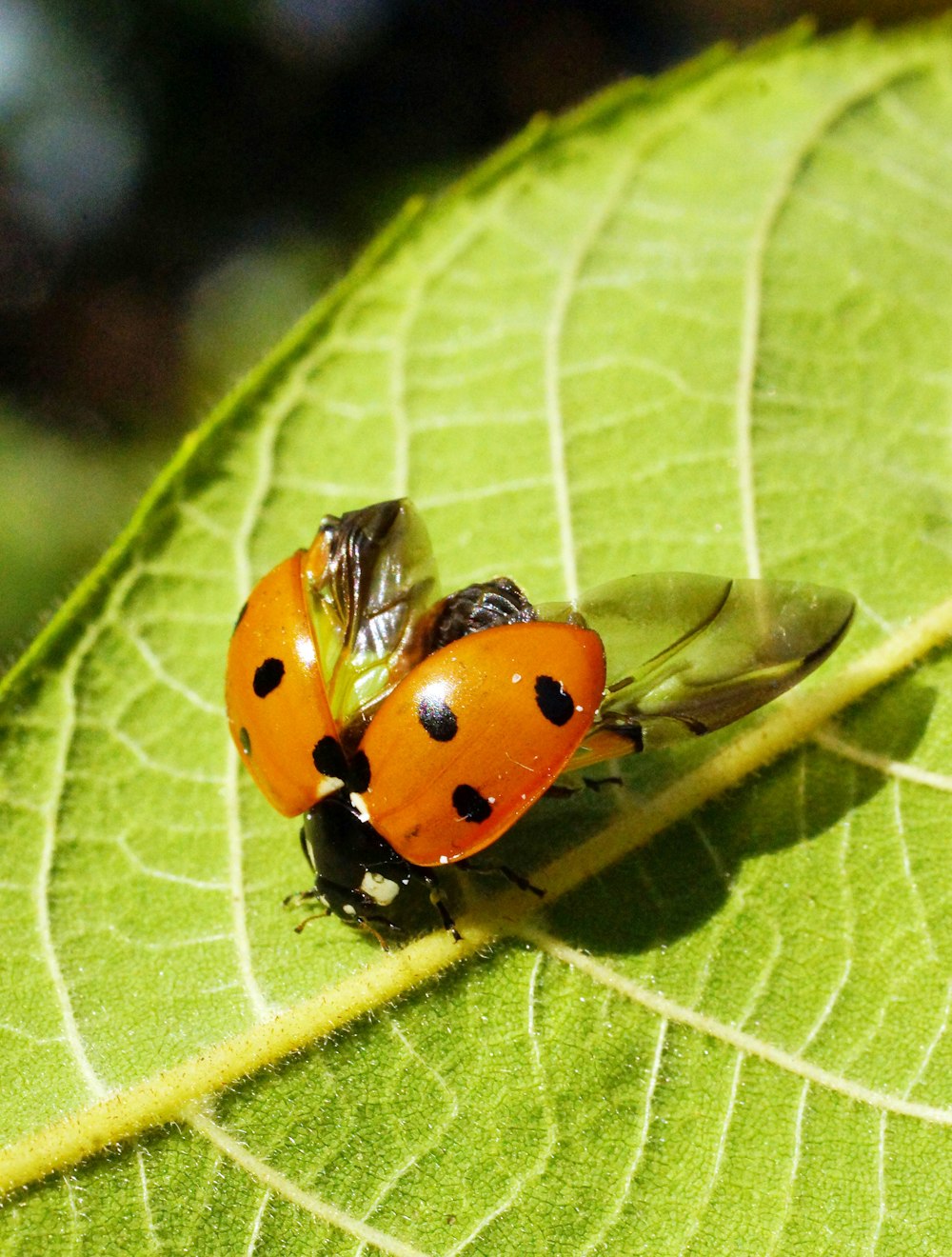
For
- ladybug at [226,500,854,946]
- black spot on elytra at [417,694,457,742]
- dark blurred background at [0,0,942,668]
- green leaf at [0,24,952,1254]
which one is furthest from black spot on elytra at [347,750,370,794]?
dark blurred background at [0,0,942,668]

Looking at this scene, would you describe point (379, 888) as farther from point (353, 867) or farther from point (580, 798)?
point (580, 798)

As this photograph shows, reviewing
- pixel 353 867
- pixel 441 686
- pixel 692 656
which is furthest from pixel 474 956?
pixel 692 656

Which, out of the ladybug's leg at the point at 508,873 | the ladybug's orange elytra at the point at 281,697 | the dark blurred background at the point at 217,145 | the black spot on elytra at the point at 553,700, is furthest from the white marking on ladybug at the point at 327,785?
the dark blurred background at the point at 217,145

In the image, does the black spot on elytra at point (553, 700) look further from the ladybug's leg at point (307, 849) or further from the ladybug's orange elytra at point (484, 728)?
the ladybug's leg at point (307, 849)

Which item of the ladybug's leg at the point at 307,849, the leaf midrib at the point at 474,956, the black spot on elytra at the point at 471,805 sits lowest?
the leaf midrib at the point at 474,956

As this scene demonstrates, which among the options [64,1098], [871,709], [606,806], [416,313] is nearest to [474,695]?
[606,806]

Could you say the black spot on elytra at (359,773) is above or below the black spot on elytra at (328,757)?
below

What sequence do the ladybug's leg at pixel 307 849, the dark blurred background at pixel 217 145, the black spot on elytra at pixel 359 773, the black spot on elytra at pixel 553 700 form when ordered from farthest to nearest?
the dark blurred background at pixel 217 145, the ladybug's leg at pixel 307 849, the black spot on elytra at pixel 359 773, the black spot on elytra at pixel 553 700

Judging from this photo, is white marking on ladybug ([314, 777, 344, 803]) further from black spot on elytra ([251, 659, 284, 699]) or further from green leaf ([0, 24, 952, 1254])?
green leaf ([0, 24, 952, 1254])
